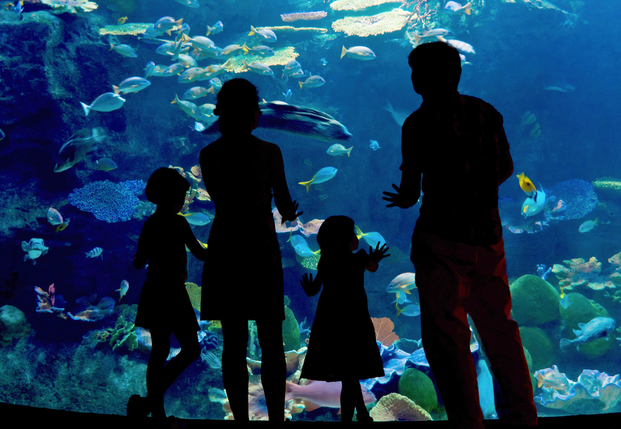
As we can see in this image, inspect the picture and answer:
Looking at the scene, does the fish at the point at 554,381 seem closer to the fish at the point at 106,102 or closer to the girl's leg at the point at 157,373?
the girl's leg at the point at 157,373

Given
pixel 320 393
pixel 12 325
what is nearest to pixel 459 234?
pixel 320 393

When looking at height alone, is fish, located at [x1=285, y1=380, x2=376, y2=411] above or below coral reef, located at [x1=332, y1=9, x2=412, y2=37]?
below

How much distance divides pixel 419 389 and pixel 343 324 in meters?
3.50

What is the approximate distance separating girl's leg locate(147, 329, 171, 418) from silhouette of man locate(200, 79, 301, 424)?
12.6 inches

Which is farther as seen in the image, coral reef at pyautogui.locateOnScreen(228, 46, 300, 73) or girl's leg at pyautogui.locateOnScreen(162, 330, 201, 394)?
coral reef at pyautogui.locateOnScreen(228, 46, 300, 73)

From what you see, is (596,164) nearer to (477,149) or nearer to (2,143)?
(477,149)

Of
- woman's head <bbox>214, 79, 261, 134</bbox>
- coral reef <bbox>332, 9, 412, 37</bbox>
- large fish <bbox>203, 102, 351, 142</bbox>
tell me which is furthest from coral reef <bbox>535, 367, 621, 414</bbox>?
coral reef <bbox>332, 9, 412, 37</bbox>

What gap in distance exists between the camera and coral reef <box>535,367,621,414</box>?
22.2 ft

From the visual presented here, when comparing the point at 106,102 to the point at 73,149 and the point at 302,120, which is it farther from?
the point at 302,120

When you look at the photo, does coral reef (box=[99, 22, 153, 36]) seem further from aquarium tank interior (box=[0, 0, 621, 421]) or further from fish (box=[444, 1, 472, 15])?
Answer: fish (box=[444, 1, 472, 15])

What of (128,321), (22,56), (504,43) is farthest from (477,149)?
(504,43)

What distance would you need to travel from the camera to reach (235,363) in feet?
5.00

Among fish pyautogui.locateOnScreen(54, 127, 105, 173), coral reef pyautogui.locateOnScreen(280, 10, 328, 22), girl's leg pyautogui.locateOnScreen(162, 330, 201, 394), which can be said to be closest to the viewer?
girl's leg pyautogui.locateOnScreen(162, 330, 201, 394)

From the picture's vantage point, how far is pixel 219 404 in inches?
248
